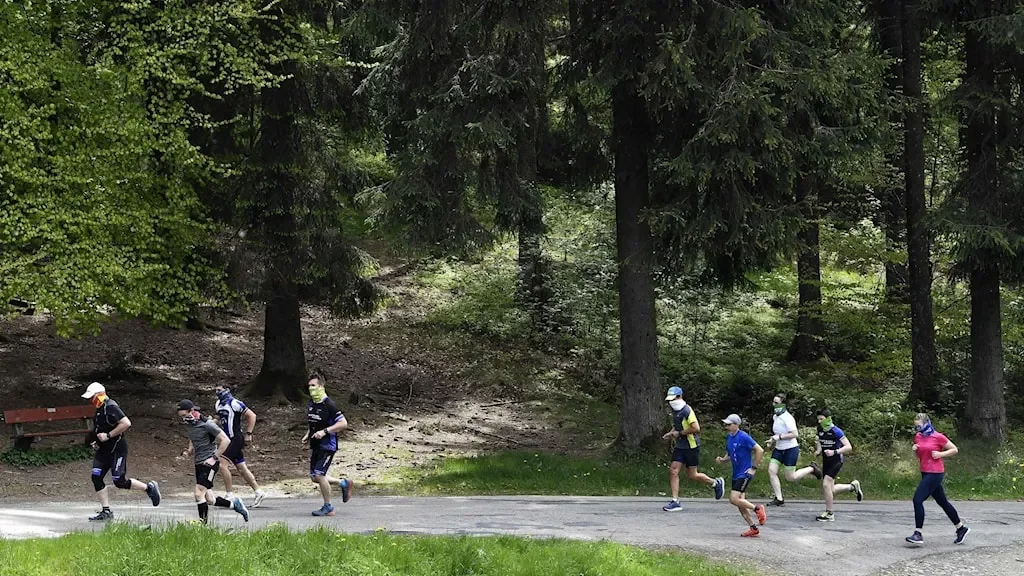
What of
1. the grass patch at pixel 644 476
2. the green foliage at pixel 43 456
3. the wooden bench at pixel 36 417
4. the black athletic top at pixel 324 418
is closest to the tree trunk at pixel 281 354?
the wooden bench at pixel 36 417

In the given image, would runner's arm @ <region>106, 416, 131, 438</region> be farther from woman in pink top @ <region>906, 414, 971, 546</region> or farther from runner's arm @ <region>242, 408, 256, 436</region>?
woman in pink top @ <region>906, 414, 971, 546</region>

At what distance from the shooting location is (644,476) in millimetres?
16562

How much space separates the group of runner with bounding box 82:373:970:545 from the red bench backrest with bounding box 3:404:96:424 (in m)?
4.35

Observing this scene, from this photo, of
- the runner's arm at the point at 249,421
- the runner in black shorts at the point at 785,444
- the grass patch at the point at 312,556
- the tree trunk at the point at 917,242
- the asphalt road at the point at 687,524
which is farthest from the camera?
the tree trunk at the point at 917,242

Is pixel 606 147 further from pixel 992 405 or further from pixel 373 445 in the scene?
pixel 992 405

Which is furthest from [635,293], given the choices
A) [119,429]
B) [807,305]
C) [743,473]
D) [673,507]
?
[119,429]

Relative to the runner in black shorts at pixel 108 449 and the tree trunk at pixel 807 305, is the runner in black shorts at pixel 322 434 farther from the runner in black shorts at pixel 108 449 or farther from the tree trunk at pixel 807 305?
the tree trunk at pixel 807 305

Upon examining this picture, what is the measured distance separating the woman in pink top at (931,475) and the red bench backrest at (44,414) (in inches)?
504

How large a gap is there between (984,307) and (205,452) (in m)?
15.2

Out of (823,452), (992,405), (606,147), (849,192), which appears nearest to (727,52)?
(606,147)

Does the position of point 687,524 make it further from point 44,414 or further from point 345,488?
point 44,414

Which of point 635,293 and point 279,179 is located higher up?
point 279,179

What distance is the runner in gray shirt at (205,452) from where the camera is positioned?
1152cm

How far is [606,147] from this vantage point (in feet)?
64.2
